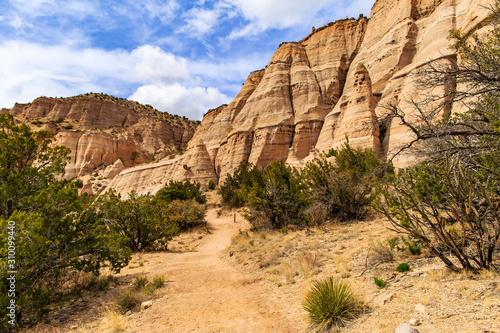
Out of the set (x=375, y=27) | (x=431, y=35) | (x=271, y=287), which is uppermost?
(x=375, y=27)

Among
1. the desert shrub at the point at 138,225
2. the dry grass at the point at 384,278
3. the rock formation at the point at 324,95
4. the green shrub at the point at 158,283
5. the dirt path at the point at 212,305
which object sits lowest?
the dirt path at the point at 212,305

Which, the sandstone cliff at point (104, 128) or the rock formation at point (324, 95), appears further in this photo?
the sandstone cliff at point (104, 128)

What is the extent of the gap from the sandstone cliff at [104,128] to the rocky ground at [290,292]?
5501 cm

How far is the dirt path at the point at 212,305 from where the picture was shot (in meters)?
4.78

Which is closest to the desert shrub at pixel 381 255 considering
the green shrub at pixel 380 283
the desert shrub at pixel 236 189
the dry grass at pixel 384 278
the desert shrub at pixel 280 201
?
the dry grass at pixel 384 278

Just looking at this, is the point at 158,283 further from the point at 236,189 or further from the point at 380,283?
the point at 236,189

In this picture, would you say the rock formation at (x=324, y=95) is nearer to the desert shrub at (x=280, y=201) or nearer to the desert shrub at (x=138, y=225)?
the desert shrub at (x=280, y=201)

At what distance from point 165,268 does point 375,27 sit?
1704 inches

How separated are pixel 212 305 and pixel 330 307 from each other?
111 inches

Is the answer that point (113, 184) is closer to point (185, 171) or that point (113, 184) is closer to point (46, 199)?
point (185, 171)

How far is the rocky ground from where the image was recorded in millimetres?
3561

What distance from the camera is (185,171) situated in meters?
42.4

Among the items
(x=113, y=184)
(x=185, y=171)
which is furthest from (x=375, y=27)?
(x=113, y=184)

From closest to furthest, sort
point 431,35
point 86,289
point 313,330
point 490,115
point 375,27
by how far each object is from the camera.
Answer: point 313,330, point 490,115, point 86,289, point 431,35, point 375,27
